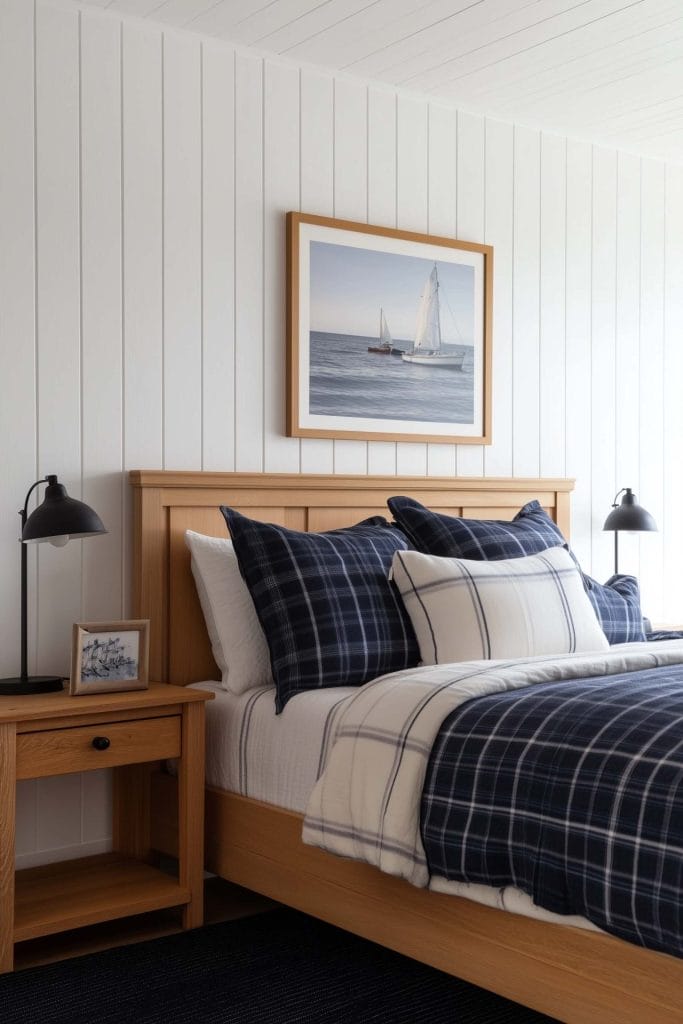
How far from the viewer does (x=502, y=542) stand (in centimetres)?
337

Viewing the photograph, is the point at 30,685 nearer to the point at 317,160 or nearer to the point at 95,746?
the point at 95,746

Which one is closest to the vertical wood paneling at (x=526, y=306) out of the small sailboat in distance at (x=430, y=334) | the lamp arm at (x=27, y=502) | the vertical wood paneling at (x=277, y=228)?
the small sailboat in distance at (x=430, y=334)

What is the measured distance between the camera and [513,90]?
12.6ft

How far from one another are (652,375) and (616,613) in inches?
56.2

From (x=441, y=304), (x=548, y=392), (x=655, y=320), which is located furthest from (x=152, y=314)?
(x=655, y=320)

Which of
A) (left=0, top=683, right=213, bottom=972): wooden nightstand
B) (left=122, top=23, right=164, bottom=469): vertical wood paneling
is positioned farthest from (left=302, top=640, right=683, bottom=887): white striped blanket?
(left=122, top=23, right=164, bottom=469): vertical wood paneling

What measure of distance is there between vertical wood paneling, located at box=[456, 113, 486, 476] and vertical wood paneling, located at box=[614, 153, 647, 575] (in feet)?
2.26

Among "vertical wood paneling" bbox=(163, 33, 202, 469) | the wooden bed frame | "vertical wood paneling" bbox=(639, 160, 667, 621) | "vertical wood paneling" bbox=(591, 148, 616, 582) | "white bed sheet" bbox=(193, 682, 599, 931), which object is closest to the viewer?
the wooden bed frame

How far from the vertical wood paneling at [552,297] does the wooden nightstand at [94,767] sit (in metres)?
1.86

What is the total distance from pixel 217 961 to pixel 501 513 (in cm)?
187

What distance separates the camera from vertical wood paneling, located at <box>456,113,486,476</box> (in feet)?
13.1

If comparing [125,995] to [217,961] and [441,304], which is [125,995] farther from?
[441,304]

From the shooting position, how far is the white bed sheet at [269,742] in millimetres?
2713

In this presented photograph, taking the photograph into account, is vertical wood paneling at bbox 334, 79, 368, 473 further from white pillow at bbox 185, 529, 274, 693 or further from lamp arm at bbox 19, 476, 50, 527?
lamp arm at bbox 19, 476, 50, 527
